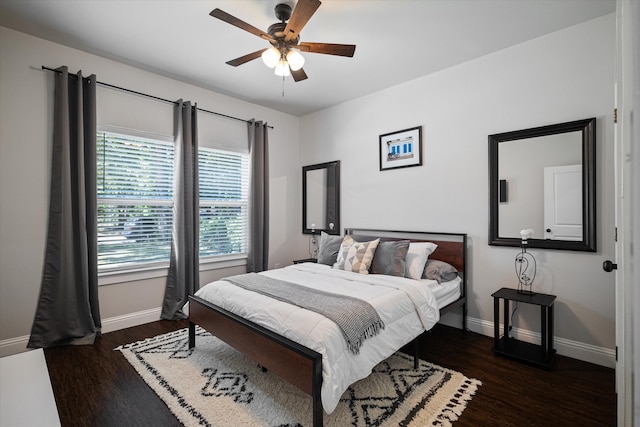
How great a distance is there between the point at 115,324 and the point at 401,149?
3.73 meters

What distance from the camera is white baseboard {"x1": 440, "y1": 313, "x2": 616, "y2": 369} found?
8.04 feet

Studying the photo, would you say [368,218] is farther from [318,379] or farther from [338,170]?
[318,379]

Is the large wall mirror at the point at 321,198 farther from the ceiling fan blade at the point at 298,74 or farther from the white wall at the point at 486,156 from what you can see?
the ceiling fan blade at the point at 298,74

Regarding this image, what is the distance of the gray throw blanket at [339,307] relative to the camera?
1.84 metres

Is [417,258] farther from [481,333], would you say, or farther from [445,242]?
[481,333]

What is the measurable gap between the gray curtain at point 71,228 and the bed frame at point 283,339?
1.12 meters

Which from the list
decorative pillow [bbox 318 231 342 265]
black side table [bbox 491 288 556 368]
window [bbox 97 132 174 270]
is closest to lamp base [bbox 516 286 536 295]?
black side table [bbox 491 288 556 368]

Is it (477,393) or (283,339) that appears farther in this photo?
(477,393)

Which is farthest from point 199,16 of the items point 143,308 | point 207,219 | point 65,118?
point 143,308

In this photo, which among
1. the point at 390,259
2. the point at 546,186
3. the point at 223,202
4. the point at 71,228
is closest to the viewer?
the point at 546,186

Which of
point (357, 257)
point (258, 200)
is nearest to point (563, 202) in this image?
point (357, 257)

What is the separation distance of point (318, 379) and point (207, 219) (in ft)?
9.59

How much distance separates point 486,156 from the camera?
3.06m

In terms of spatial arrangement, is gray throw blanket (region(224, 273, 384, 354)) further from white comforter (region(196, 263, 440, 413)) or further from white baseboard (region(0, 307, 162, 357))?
white baseboard (region(0, 307, 162, 357))
